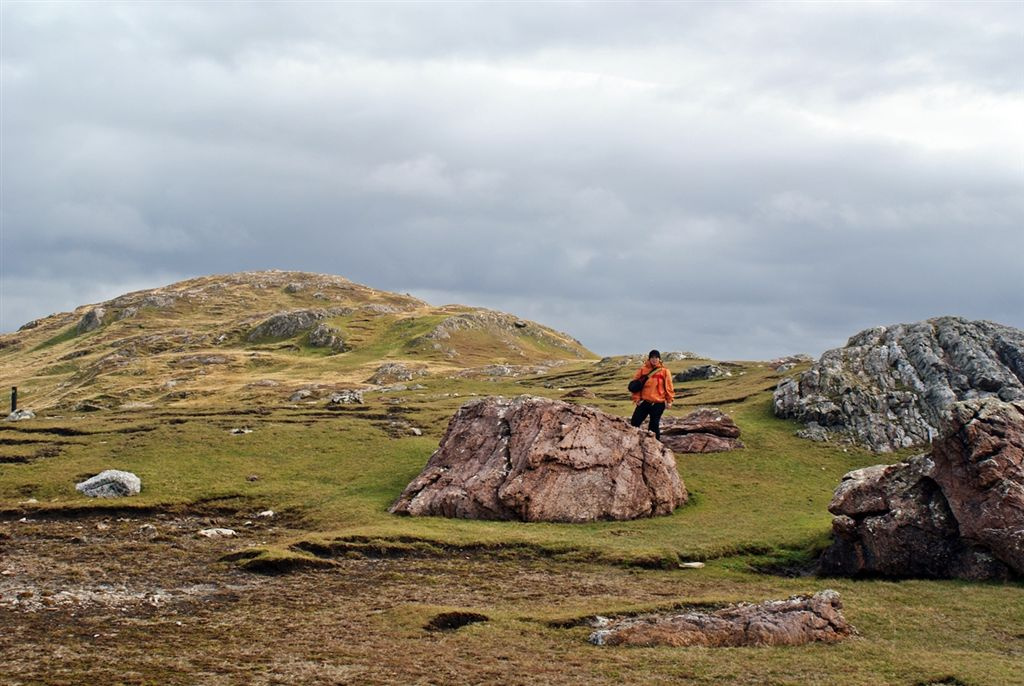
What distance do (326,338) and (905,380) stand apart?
398 feet

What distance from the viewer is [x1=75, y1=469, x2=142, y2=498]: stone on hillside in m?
44.6

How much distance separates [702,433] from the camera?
54.5 metres

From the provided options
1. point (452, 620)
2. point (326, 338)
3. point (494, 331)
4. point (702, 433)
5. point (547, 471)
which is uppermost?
point (494, 331)

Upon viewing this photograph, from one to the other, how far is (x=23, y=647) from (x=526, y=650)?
12.3 metres

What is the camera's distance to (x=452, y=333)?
167 metres

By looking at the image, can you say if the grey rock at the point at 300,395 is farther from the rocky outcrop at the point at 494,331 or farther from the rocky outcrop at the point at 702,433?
the rocky outcrop at the point at 702,433

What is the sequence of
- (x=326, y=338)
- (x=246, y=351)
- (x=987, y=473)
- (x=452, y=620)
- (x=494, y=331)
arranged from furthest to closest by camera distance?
(x=494, y=331), (x=326, y=338), (x=246, y=351), (x=987, y=473), (x=452, y=620)

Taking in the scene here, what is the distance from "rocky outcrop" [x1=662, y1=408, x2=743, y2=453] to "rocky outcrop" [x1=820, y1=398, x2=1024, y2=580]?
18.8 metres


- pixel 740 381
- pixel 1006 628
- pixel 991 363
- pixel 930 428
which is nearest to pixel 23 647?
pixel 1006 628

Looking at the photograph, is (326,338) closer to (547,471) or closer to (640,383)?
(640,383)

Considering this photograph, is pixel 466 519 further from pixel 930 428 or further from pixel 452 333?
pixel 452 333

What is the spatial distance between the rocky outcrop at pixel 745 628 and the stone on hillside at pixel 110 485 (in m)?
30.4

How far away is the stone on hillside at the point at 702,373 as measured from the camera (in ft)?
305

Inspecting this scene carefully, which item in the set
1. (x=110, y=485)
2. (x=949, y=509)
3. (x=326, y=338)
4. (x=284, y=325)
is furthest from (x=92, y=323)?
(x=949, y=509)
